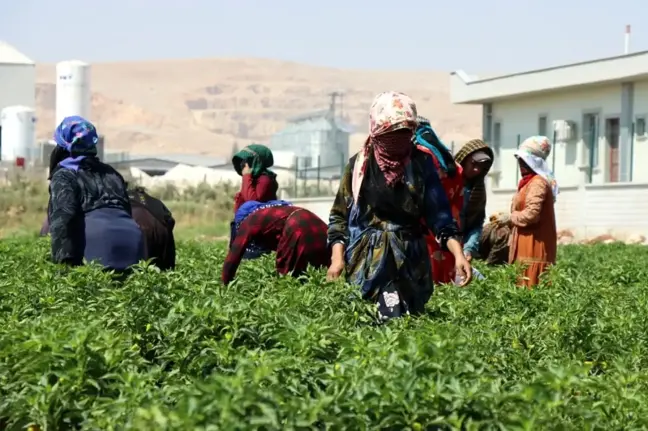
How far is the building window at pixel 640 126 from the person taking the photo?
107ft

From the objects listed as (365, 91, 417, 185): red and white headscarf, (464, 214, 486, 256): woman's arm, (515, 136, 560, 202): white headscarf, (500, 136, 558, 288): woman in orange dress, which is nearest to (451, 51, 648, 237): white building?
(515, 136, 560, 202): white headscarf

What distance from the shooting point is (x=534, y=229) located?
449 inches

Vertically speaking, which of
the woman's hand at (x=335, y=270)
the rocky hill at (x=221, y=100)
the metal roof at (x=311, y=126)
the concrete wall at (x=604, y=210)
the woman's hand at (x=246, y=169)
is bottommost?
the concrete wall at (x=604, y=210)

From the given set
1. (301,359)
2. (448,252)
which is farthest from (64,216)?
(301,359)

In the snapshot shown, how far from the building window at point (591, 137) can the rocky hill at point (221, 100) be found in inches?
3018

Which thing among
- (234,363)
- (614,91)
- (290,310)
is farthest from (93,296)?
(614,91)

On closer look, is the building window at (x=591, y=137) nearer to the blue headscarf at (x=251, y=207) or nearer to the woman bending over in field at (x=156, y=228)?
the woman bending over in field at (x=156, y=228)

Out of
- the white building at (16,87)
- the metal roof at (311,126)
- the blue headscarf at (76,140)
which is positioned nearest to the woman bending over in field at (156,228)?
the blue headscarf at (76,140)

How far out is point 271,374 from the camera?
513cm

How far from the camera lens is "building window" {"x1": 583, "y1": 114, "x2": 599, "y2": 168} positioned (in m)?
34.2

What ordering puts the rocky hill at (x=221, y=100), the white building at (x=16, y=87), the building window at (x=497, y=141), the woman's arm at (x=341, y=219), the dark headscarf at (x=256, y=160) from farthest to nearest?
the rocky hill at (x=221, y=100)
the white building at (x=16, y=87)
the building window at (x=497, y=141)
the dark headscarf at (x=256, y=160)
the woman's arm at (x=341, y=219)

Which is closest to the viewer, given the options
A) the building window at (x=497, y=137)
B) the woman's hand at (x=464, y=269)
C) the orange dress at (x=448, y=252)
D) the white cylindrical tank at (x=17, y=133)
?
the woman's hand at (x=464, y=269)

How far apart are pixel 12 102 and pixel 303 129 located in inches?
540

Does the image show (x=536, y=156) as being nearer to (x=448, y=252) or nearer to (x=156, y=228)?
(x=448, y=252)
